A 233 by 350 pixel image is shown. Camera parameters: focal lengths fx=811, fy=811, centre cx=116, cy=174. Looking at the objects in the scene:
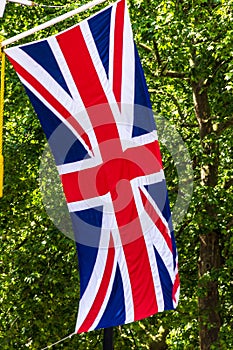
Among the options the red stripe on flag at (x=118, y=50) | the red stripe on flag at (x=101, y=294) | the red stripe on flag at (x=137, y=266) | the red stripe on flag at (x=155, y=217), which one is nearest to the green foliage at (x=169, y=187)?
the red stripe on flag at (x=118, y=50)

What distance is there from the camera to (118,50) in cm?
659

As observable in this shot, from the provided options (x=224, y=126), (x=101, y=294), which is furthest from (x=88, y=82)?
(x=224, y=126)

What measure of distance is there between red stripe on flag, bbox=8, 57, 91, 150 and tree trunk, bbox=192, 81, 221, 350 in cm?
708

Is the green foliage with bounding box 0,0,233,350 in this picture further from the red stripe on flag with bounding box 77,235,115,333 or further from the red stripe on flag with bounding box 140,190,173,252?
the red stripe on flag with bounding box 77,235,115,333

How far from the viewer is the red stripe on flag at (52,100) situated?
6480 mm

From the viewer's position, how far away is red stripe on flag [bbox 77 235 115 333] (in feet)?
20.7

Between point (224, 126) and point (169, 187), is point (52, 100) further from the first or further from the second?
point (224, 126)

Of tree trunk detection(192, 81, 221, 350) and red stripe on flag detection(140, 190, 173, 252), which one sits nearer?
red stripe on flag detection(140, 190, 173, 252)

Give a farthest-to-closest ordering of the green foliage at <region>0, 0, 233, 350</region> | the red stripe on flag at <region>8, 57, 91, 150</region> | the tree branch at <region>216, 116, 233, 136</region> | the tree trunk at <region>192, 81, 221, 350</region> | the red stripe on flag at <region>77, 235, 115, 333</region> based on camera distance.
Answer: the tree branch at <region>216, 116, 233, 136</region>
the tree trunk at <region>192, 81, 221, 350</region>
the green foliage at <region>0, 0, 233, 350</region>
the red stripe on flag at <region>8, 57, 91, 150</region>
the red stripe on flag at <region>77, 235, 115, 333</region>

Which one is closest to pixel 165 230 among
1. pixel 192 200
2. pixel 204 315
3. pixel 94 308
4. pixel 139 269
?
pixel 139 269

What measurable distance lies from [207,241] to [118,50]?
8263mm

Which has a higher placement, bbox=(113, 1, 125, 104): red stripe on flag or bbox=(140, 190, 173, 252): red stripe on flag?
bbox=(113, 1, 125, 104): red stripe on flag

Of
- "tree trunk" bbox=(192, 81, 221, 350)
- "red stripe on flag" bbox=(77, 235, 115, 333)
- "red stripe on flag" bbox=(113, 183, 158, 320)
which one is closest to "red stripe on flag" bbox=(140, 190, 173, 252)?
"red stripe on flag" bbox=(113, 183, 158, 320)

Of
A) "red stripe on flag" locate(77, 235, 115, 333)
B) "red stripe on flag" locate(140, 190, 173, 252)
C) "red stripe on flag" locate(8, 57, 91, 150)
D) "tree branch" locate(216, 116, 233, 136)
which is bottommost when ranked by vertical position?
"red stripe on flag" locate(77, 235, 115, 333)
